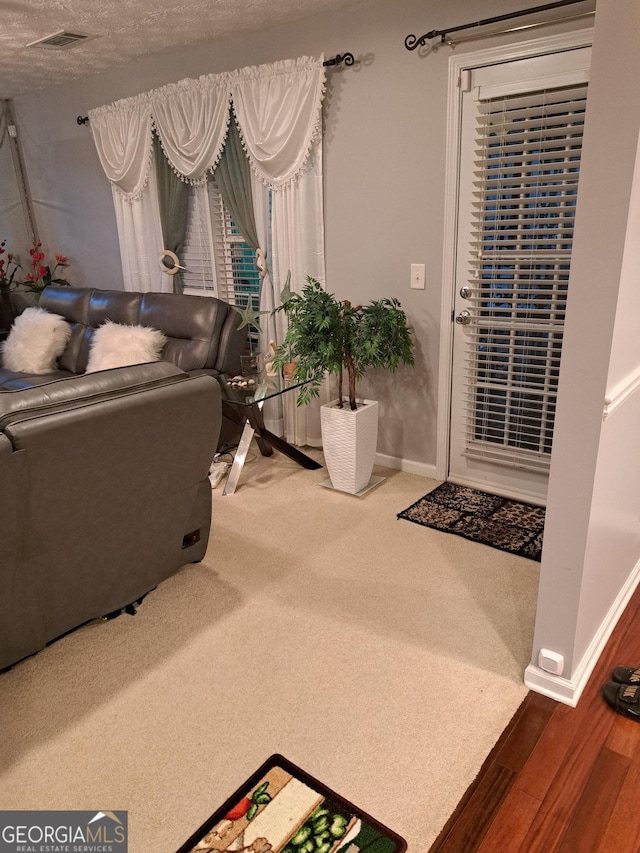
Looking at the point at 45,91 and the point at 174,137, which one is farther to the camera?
the point at 45,91

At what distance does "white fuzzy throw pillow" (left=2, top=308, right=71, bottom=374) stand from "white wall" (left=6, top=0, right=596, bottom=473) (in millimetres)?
1862

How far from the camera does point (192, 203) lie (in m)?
4.39

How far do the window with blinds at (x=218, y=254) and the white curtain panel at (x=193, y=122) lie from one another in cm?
18

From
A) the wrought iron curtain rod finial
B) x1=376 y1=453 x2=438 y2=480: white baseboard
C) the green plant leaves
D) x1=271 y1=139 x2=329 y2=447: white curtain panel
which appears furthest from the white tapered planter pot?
Result: the wrought iron curtain rod finial

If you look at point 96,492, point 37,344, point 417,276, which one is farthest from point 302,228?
point 96,492

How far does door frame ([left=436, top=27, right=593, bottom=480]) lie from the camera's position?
2678mm

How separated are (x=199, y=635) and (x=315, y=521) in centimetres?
99

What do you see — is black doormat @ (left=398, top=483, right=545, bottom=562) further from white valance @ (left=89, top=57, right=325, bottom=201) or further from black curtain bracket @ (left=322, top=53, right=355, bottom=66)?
black curtain bracket @ (left=322, top=53, right=355, bottom=66)

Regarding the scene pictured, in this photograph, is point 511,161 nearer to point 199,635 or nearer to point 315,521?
point 315,521

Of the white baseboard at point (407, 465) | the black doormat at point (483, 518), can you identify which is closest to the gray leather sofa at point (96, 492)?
the black doormat at point (483, 518)

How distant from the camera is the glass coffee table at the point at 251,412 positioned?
→ 336cm

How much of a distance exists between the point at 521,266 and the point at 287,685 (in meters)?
2.21

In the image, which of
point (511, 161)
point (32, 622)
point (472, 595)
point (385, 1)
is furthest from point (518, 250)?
point (32, 622)

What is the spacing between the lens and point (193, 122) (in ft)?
13.1
